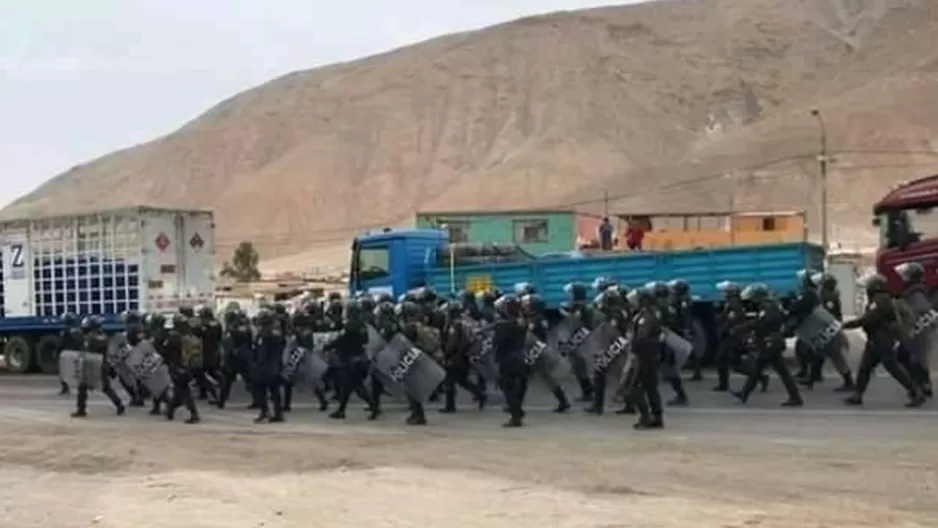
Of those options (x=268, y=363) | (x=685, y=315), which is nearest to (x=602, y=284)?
(x=685, y=315)

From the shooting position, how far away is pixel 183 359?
1950 cm

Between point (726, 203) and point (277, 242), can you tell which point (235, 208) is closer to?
point (277, 242)

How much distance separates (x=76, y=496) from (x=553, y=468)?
14.1 ft

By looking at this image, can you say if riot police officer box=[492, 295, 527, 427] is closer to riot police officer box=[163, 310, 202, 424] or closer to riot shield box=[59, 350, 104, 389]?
riot police officer box=[163, 310, 202, 424]

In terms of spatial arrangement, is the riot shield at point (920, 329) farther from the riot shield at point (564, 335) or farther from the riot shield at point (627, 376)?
the riot shield at point (564, 335)

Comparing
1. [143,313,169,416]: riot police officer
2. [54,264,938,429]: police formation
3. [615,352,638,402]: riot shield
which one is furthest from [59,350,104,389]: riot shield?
[615,352,638,402]: riot shield

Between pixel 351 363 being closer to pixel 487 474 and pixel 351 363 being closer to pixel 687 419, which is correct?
pixel 687 419

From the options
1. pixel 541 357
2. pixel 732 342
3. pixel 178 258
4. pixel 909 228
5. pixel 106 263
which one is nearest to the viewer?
pixel 541 357

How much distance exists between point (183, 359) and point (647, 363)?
22.0ft

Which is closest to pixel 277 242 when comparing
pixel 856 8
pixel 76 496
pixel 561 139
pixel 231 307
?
pixel 561 139

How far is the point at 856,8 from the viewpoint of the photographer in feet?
460

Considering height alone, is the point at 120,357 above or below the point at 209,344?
below

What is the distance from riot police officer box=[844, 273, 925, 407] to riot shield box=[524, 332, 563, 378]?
3761 mm

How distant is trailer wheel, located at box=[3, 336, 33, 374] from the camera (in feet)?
103
